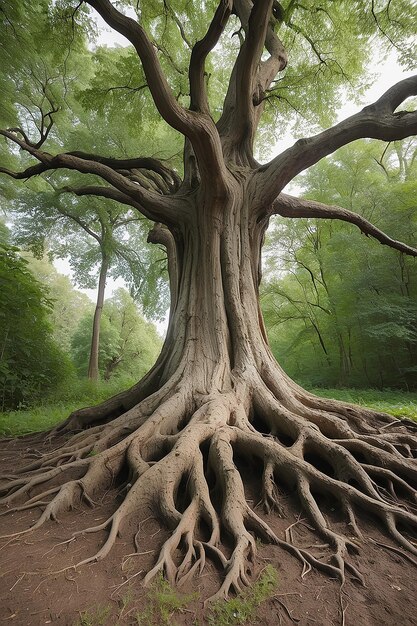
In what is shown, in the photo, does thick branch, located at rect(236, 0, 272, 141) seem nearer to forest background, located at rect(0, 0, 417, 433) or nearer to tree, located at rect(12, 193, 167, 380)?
forest background, located at rect(0, 0, 417, 433)

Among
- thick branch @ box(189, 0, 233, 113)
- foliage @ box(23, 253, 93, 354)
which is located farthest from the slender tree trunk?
foliage @ box(23, 253, 93, 354)

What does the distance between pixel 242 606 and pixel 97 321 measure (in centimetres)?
1156

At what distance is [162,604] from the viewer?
1280 millimetres

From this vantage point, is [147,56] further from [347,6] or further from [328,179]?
[328,179]

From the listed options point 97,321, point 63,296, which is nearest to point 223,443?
point 97,321

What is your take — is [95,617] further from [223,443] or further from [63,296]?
[63,296]

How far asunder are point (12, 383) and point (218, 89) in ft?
31.8

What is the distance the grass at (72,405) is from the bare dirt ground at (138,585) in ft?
10.2

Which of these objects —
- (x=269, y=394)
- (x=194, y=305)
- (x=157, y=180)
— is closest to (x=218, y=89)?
(x=157, y=180)

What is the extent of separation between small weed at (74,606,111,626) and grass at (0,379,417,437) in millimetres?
3911

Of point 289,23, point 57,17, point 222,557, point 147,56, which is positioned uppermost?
point 289,23

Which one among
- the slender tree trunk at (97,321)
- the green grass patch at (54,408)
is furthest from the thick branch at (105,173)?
the slender tree trunk at (97,321)

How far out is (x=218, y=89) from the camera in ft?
27.6

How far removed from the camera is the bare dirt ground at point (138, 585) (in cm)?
125
